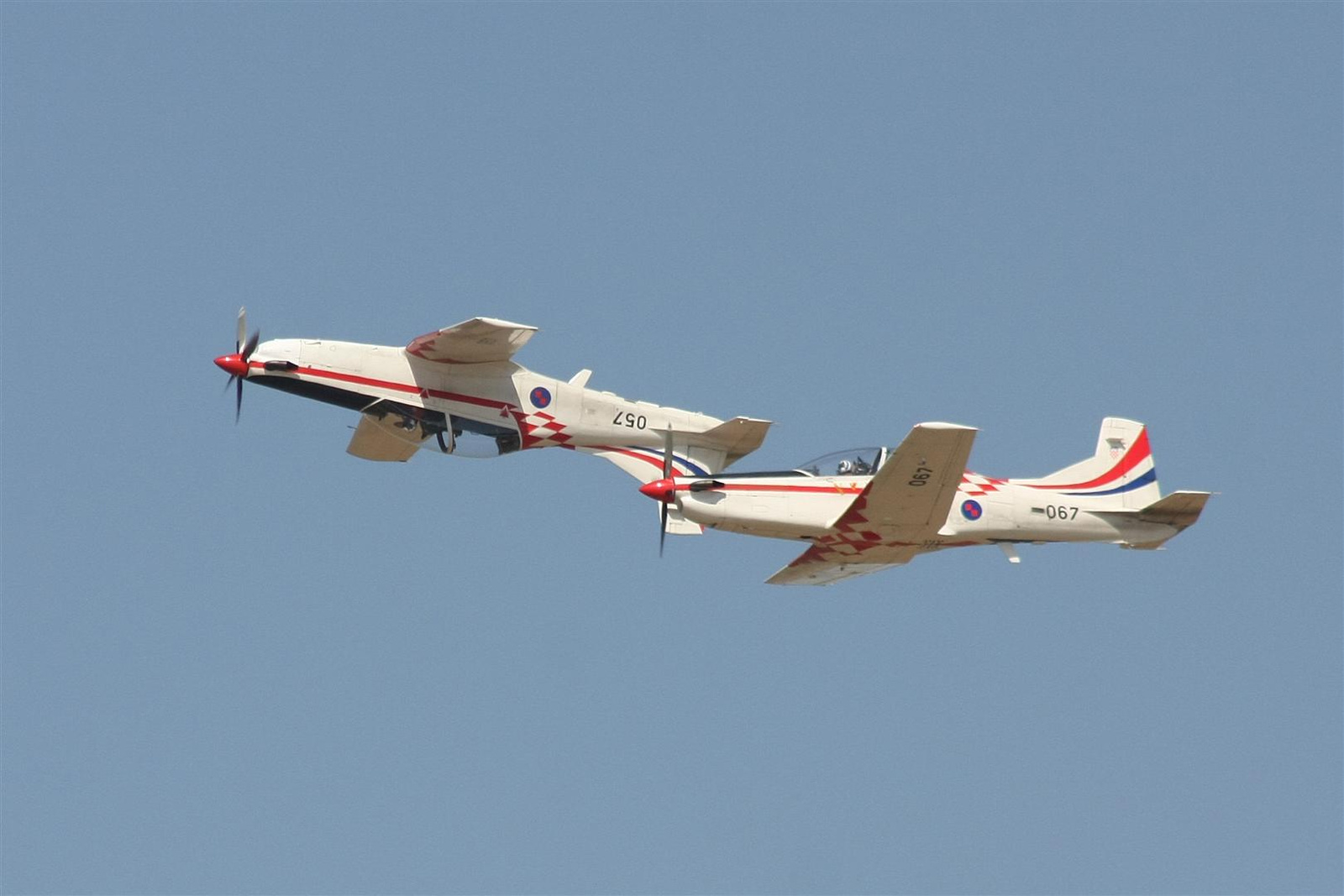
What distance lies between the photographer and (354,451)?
142 feet

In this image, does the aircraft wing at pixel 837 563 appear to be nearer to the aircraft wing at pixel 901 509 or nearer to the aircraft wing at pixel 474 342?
the aircraft wing at pixel 901 509

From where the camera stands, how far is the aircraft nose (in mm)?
40000

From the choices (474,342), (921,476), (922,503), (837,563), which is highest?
(474,342)

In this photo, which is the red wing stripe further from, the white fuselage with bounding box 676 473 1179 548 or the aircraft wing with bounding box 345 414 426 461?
the white fuselage with bounding box 676 473 1179 548

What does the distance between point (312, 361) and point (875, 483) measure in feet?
40.0

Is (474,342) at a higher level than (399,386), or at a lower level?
higher

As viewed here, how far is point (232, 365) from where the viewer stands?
40.0 m

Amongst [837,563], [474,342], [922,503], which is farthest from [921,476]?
[474,342]

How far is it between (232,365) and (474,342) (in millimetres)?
4823

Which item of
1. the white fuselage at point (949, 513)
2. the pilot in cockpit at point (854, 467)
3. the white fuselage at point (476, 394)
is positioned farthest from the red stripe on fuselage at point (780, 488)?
the white fuselage at point (476, 394)

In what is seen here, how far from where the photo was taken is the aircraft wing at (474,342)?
39.8m

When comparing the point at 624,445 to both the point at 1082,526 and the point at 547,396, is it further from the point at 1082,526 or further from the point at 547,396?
the point at 1082,526

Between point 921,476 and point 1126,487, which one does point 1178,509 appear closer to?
point 1126,487

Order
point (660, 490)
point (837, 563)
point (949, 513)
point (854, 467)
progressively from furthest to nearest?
point (837, 563), point (949, 513), point (854, 467), point (660, 490)
